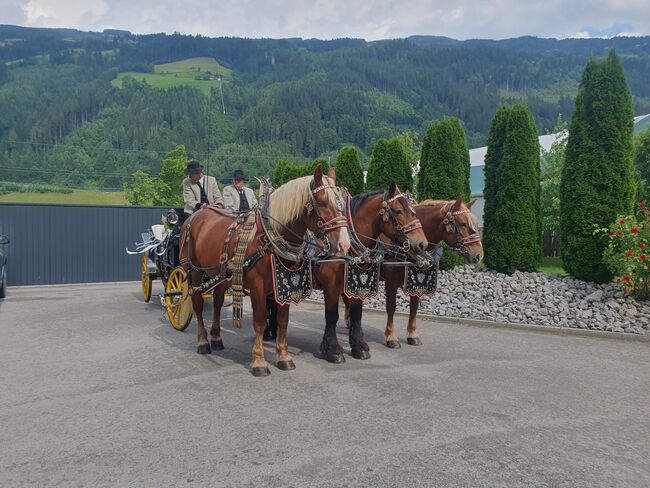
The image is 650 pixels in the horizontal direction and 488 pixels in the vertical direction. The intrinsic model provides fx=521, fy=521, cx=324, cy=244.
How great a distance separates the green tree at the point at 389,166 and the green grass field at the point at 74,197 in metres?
44.9

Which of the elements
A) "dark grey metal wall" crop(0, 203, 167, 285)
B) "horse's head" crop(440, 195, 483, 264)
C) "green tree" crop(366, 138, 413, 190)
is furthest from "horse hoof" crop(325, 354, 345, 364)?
"dark grey metal wall" crop(0, 203, 167, 285)

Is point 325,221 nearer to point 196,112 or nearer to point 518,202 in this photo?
point 518,202

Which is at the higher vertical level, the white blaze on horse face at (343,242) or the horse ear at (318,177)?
the horse ear at (318,177)

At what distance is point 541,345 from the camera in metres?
7.00

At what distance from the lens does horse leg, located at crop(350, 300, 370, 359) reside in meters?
6.11

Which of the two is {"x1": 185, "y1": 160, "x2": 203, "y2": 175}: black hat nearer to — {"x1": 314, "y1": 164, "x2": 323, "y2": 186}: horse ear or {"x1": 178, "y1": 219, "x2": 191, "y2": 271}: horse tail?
{"x1": 178, "y1": 219, "x2": 191, "y2": 271}: horse tail

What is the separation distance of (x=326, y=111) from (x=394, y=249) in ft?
371

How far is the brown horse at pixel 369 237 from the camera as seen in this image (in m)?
5.82

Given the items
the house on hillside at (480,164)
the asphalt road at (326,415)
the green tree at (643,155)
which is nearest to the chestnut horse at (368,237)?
the asphalt road at (326,415)

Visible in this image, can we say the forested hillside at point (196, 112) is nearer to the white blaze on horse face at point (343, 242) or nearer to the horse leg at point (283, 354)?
the horse leg at point (283, 354)

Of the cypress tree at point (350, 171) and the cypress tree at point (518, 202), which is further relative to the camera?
the cypress tree at point (350, 171)

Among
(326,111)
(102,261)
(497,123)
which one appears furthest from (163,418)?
(326,111)

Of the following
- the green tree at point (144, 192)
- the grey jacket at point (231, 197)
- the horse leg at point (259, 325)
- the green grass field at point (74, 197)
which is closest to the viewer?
the horse leg at point (259, 325)

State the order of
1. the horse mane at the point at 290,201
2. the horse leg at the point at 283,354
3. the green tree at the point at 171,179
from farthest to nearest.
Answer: the green tree at the point at 171,179
the horse leg at the point at 283,354
the horse mane at the point at 290,201
